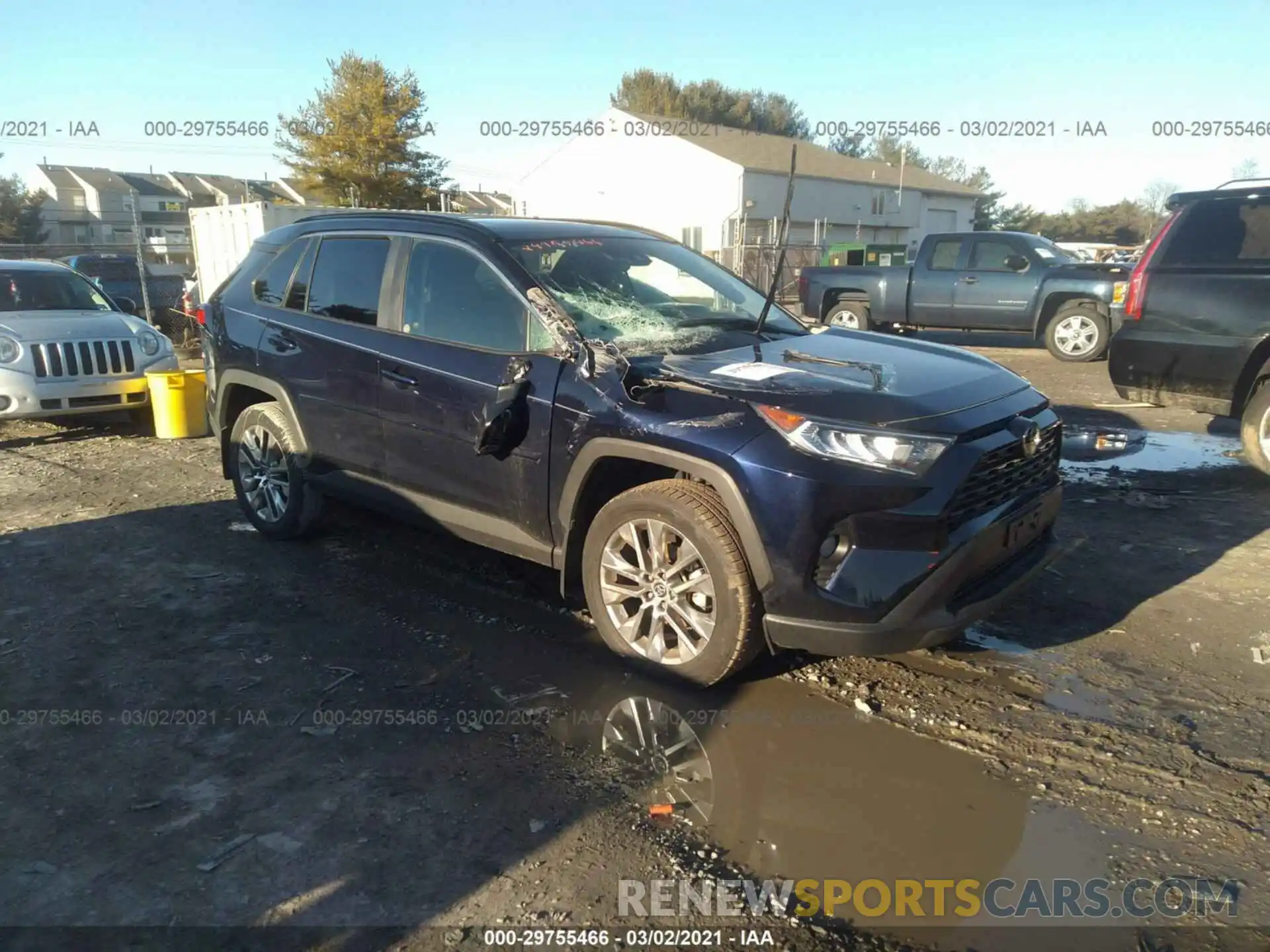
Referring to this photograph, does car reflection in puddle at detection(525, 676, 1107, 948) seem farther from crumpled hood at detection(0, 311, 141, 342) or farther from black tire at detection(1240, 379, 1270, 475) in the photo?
crumpled hood at detection(0, 311, 141, 342)

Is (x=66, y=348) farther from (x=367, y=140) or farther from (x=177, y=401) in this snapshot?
(x=367, y=140)

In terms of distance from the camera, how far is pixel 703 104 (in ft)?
207

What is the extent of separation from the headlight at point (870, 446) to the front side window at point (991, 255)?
1218cm

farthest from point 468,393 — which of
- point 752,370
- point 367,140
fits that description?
point 367,140

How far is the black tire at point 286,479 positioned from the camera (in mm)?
5410

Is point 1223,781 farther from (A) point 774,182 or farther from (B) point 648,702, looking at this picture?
(A) point 774,182

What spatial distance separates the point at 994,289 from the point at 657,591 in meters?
12.2

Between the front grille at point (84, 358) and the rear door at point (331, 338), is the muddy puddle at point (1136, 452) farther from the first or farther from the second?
the front grille at point (84, 358)

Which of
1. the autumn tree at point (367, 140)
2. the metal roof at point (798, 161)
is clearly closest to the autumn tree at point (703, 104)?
the metal roof at point (798, 161)

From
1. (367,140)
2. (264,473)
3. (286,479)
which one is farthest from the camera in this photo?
(367,140)

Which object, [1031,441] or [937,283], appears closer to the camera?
[1031,441]

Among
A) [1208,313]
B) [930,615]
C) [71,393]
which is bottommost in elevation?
[71,393]

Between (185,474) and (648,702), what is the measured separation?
5.40m

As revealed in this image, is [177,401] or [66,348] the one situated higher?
[66,348]
